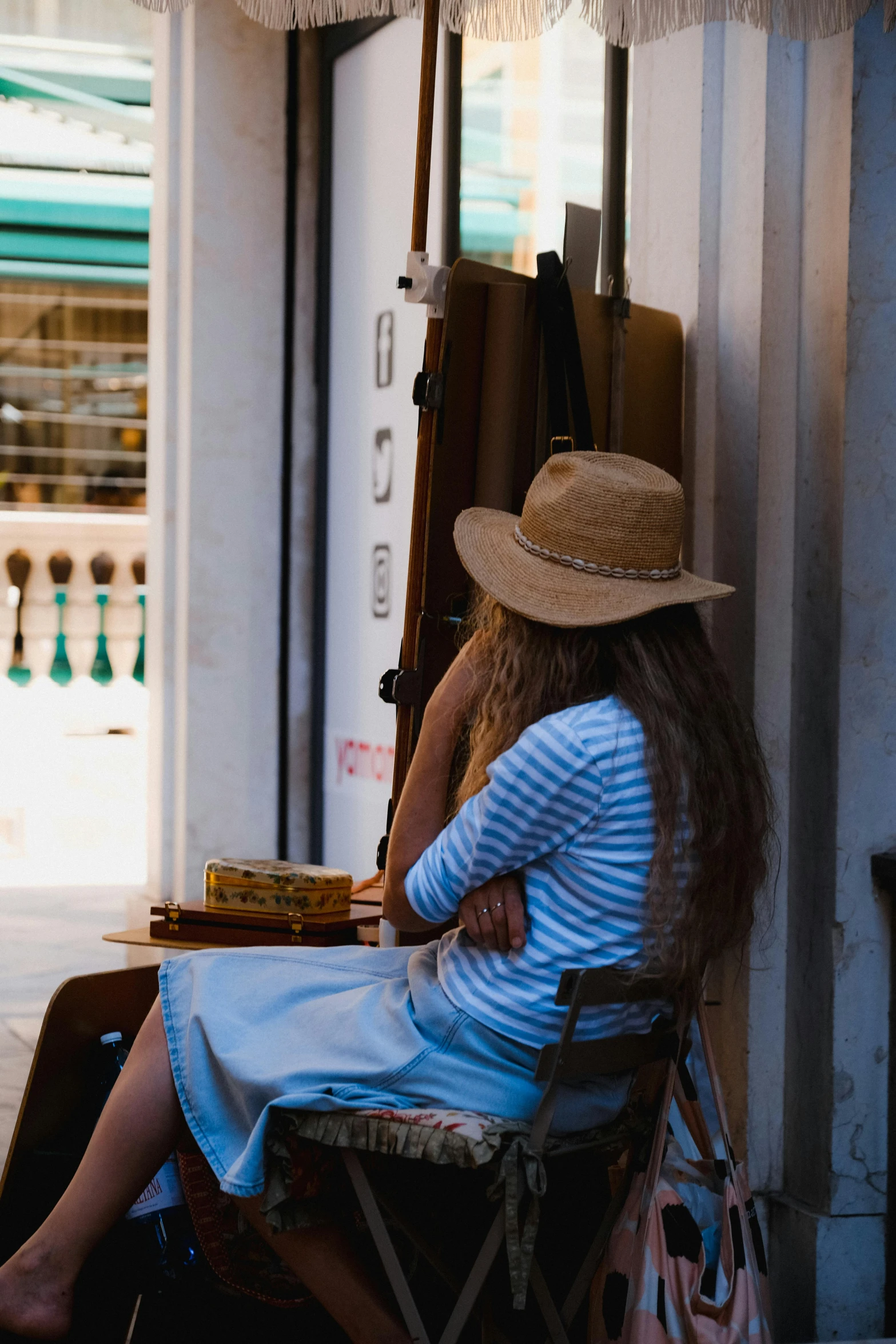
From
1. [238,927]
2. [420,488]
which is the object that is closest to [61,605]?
[238,927]

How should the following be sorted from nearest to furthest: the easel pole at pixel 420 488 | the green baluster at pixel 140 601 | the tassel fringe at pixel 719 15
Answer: the tassel fringe at pixel 719 15, the easel pole at pixel 420 488, the green baluster at pixel 140 601

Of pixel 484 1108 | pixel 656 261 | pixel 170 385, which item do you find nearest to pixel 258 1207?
pixel 484 1108

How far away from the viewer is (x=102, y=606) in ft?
25.3

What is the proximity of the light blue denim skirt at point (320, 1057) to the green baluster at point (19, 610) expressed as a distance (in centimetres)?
590

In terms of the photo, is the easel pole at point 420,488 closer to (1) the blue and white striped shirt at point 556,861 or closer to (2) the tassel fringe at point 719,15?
(2) the tassel fringe at point 719,15

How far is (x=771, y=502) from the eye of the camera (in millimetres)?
2627

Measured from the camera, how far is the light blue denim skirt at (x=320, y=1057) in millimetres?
1871

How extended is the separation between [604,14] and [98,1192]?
203cm

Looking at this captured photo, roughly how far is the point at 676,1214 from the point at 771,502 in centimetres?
134

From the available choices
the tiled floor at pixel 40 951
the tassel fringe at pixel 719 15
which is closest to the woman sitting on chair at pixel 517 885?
the tassel fringe at pixel 719 15

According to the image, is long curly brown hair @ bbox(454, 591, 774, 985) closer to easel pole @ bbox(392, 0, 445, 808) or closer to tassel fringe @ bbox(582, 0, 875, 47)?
easel pole @ bbox(392, 0, 445, 808)

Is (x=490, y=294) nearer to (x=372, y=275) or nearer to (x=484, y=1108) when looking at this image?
(x=484, y=1108)

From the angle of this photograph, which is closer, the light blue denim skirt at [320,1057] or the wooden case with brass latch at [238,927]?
the light blue denim skirt at [320,1057]

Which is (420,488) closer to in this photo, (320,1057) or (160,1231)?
(320,1057)
